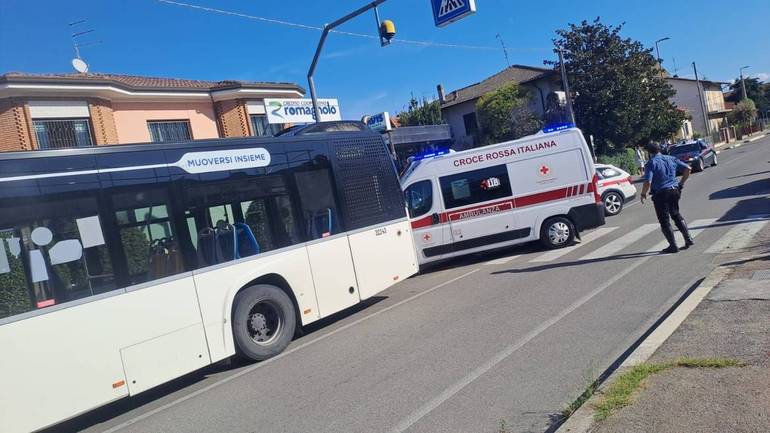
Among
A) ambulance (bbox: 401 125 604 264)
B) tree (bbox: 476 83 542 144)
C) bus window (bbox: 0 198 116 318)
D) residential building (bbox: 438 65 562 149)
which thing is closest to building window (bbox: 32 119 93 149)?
ambulance (bbox: 401 125 604 264)

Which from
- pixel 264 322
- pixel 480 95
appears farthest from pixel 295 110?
pixel 480 95

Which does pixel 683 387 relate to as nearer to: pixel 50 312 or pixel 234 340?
pixel 234 340

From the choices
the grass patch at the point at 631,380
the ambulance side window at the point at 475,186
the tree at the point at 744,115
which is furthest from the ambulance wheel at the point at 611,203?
the tree at the point at 744,115

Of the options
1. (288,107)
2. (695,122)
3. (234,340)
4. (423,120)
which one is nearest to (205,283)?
(234,340)

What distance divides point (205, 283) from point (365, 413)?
2.90m

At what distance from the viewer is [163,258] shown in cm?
684

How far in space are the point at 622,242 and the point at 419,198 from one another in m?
4.21

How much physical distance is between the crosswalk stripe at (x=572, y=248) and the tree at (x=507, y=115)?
23492 millimetres

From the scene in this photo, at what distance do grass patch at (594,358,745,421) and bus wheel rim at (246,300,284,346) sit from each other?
15.0 ft

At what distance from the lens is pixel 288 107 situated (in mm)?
16844

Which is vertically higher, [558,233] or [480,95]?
[480,95]

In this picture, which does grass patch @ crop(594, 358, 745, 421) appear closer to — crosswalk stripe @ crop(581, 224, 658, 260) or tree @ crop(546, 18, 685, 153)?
crosswalk stripe @ crop(581, 224, 658, 260)

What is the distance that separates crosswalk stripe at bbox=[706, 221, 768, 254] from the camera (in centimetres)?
982

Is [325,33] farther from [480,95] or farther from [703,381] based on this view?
[480,95]
